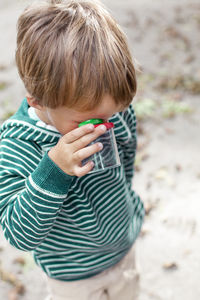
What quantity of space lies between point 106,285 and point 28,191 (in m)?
0.74

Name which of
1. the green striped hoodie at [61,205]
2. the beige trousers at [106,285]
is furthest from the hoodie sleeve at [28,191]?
the beige trousers at [106,285]

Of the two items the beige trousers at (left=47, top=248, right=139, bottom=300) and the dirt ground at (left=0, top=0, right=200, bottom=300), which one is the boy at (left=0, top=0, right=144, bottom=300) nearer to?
the beige trousers at (left=47, top=248, right=139, bottom=300)

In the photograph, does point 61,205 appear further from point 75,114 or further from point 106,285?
point 106,285

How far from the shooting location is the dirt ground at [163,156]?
102 inches

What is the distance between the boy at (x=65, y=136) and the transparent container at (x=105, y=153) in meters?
0.03

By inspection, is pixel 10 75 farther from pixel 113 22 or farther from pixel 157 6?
pixel 113 22

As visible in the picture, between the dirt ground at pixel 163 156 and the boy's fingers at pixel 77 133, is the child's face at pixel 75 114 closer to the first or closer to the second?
the boy's fingers at pixel 77 133

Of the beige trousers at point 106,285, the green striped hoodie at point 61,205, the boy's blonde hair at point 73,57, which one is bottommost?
the beige trousers at point 106,285

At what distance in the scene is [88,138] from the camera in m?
1.16

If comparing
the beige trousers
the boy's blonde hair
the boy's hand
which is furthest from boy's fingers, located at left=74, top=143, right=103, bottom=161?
the beige trousers

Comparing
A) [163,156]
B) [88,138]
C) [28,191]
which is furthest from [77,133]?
[163,156]

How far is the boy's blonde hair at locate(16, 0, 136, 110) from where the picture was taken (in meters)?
1.13

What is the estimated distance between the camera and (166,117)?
14.0ft

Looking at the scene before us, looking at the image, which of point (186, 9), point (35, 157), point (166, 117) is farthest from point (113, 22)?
point (186, 9)
